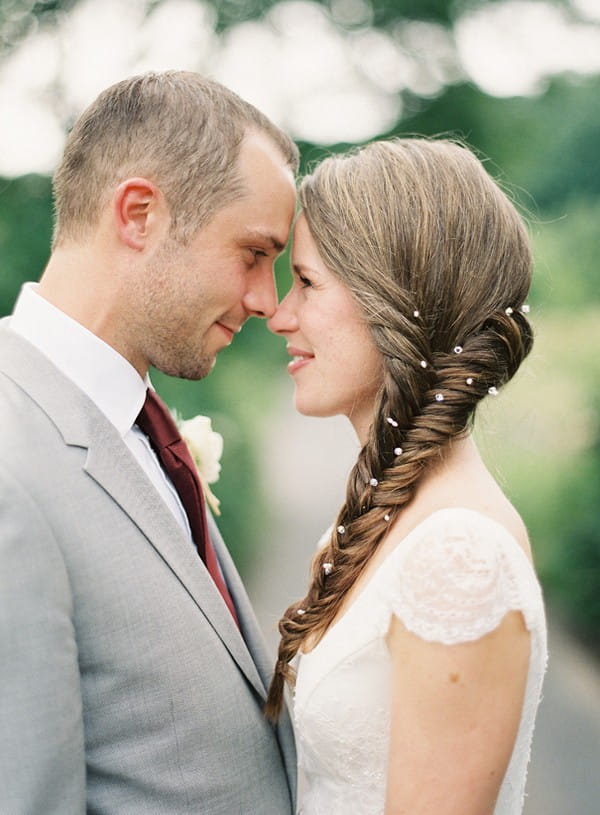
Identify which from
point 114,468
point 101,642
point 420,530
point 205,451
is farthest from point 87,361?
point 420,530

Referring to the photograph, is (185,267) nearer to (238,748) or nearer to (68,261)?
(68,261)

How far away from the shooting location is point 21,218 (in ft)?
16.3

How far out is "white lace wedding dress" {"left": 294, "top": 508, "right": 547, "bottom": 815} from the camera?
1.93 meters

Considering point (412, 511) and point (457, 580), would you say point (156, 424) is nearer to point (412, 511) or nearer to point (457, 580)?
point (412, 511)

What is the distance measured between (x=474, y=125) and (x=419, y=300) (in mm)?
3442

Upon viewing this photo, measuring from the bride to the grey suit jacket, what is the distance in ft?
0.78

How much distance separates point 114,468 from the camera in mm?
2143

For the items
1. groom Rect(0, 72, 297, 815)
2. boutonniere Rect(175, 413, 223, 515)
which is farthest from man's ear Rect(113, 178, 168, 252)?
boutonniere Rect(175, 413, 223, 515)

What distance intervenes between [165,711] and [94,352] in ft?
2.83

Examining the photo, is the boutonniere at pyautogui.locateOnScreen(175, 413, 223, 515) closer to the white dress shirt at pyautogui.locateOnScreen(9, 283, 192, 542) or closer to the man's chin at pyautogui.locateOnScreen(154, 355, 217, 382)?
the man's chin at pyautogui.locateOnScreen(154, 355, 217, 382)

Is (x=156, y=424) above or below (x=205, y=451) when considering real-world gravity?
above

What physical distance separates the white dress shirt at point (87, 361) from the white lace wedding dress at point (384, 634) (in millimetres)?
574

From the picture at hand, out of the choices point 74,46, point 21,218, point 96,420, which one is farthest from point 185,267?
point 74,46

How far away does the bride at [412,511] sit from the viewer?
1921mm
